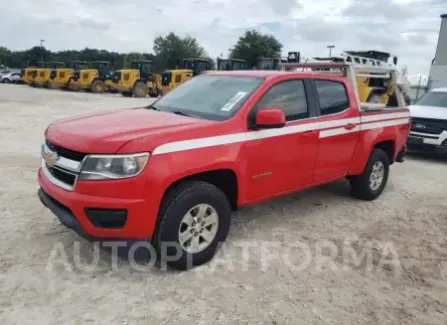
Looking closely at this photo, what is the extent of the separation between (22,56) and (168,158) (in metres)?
85.5

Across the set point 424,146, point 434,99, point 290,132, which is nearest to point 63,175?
point 290,132

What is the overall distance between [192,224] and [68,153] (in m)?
1.21

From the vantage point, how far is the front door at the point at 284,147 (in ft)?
13.0

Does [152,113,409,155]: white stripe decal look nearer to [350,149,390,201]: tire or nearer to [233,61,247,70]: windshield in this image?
[350,149,390,201]: tire

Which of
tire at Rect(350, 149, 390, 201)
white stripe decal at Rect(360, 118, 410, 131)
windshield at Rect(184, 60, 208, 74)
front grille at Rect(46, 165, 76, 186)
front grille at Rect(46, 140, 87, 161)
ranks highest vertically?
windshield at Rect(184, 60, 208, 74)

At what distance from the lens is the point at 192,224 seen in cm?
359

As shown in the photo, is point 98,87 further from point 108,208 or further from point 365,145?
point 108,208

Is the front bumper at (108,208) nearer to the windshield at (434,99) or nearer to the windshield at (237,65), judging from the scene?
the windshield at (434,99)

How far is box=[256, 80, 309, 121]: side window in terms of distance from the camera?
4.14 meters

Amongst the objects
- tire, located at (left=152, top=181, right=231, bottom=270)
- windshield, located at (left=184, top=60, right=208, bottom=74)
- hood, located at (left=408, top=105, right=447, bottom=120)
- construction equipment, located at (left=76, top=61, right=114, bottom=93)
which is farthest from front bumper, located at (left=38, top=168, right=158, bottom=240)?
construction equipment, located at (left=76, top=61, right=114, bottom=93)

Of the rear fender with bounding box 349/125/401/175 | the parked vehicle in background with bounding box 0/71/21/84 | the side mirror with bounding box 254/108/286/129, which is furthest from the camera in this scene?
the parked vehicle in background with bounding box 0/71/21/84

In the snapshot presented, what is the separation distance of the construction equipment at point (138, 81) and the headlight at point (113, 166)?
23188 millimetres

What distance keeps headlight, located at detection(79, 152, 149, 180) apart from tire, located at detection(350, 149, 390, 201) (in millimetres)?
3548

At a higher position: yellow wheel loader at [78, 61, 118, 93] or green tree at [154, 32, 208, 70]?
green tree at [154, 32, 208, 70]
